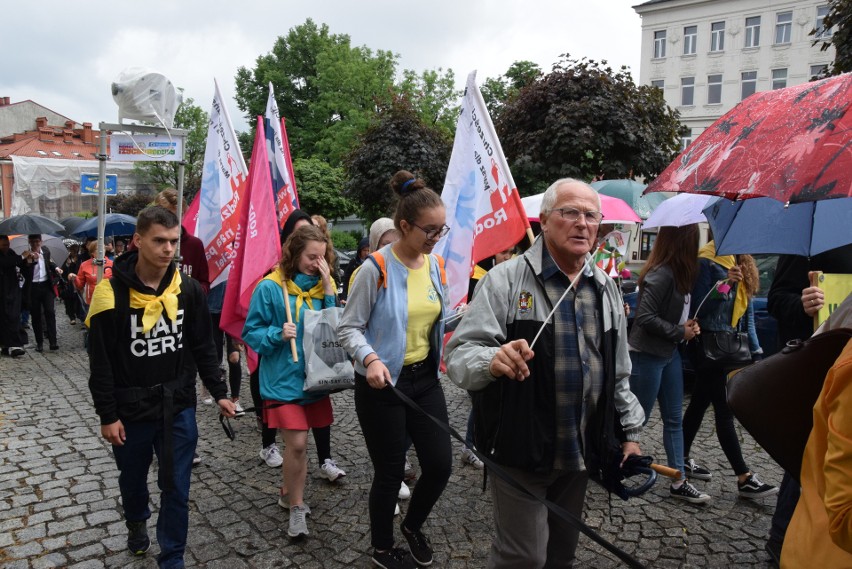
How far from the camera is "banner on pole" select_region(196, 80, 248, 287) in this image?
5961mm

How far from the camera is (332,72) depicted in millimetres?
35312

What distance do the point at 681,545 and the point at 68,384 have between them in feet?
23.8

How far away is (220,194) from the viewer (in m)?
6.09

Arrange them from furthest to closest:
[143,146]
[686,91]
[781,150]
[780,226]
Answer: [686,91] < [143,146] < [780,226] < [781,150]

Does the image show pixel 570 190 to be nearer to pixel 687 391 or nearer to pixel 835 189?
pixel 835 189

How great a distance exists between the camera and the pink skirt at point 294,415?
12.4 feet

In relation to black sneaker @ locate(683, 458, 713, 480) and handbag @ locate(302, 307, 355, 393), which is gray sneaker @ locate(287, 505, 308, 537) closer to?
handbag @ locate(302, 307, 355, 393)

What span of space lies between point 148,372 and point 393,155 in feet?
46.0

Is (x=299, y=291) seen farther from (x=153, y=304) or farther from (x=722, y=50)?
(x=722, y=50)

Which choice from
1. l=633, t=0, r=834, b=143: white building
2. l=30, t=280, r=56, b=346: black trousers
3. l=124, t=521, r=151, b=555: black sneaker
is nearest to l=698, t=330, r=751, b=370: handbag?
l=124, t=521, r=151, b=555: black sneaker

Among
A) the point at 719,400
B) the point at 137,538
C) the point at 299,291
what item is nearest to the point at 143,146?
the point at 299,291

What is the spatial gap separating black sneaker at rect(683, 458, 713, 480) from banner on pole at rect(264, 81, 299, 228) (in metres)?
3.72

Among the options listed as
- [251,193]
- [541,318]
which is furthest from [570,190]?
[251,193]

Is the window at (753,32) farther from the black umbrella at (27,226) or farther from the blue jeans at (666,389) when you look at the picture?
the blue jeans at (666,389)
